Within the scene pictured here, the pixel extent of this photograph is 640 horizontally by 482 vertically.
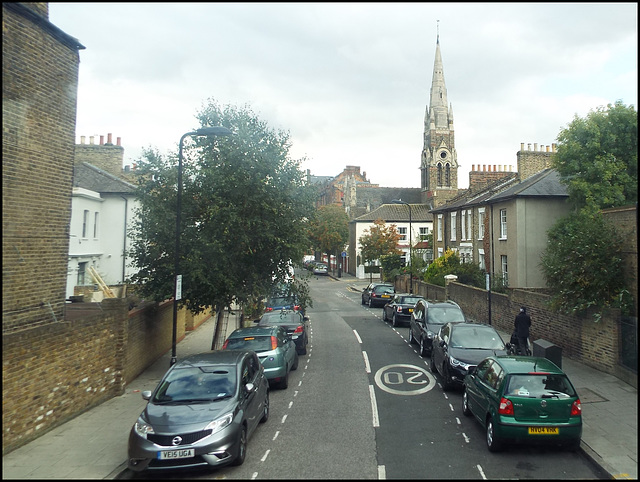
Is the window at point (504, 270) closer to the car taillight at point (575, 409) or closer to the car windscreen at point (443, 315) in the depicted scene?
the car windscreen at point (443, 315)

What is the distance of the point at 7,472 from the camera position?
7.57 meters

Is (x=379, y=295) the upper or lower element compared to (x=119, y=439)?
upper

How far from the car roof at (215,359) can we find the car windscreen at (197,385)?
16cm

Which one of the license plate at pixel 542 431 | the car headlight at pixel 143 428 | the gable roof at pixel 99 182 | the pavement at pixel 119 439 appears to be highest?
the gable roof at pixel 99 182

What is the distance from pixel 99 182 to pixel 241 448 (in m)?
25.3

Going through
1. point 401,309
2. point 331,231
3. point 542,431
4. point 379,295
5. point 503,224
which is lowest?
point 542,431

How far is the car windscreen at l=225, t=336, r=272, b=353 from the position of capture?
13203 millimetres

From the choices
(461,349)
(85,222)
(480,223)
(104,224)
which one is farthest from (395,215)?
(461,349)

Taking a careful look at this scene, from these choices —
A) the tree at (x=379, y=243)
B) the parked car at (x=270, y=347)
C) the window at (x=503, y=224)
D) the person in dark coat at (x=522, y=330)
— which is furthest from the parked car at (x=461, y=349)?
the tree at (x=379, y=243)

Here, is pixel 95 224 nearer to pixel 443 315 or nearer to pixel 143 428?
pixel 443 315

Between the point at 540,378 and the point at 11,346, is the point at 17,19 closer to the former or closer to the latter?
the point at 11,346

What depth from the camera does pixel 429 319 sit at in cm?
1780

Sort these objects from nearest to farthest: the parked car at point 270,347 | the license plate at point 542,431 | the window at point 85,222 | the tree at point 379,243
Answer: the license plate at point 542,431 < the parked car at point 270,347 < the window at point 85,222 < the tree at point 379,243

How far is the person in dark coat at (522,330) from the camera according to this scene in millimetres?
15945
